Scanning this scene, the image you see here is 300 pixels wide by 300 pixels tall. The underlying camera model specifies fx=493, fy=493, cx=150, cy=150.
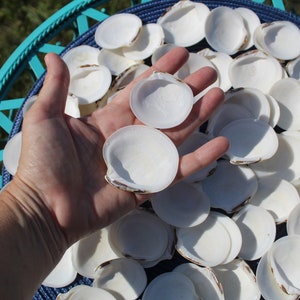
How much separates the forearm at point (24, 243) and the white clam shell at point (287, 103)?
0.51 meters

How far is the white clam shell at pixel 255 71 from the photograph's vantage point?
3.35 ft

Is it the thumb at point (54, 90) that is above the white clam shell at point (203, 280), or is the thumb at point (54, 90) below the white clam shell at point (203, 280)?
above

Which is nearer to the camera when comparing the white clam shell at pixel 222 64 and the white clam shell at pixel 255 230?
the white clam shell at pixel 255 230

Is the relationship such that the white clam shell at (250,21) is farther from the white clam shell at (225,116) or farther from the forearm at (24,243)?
the forearm at (24,243)

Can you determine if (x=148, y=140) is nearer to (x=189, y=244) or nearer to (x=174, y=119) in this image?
(x=174, y=119)

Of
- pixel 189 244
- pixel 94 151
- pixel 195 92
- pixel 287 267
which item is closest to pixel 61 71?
pixel 94 151

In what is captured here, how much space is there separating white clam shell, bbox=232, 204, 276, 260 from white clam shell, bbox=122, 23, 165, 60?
38 centimetres

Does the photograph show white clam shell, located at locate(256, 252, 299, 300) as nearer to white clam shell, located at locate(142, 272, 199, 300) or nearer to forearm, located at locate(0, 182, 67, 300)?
white clam shell, located at locate(142, 272, 199, 300)

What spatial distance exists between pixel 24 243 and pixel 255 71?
23.2 inches

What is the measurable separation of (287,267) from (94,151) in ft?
1.34

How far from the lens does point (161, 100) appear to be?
0.93 meters

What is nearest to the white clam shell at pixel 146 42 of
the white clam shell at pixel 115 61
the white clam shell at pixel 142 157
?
the white clam shell at pixel 115 61

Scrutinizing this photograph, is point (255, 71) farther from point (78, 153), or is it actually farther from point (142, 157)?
point (78, 153)

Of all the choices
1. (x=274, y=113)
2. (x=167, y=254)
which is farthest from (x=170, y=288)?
(x=274, y=113)
